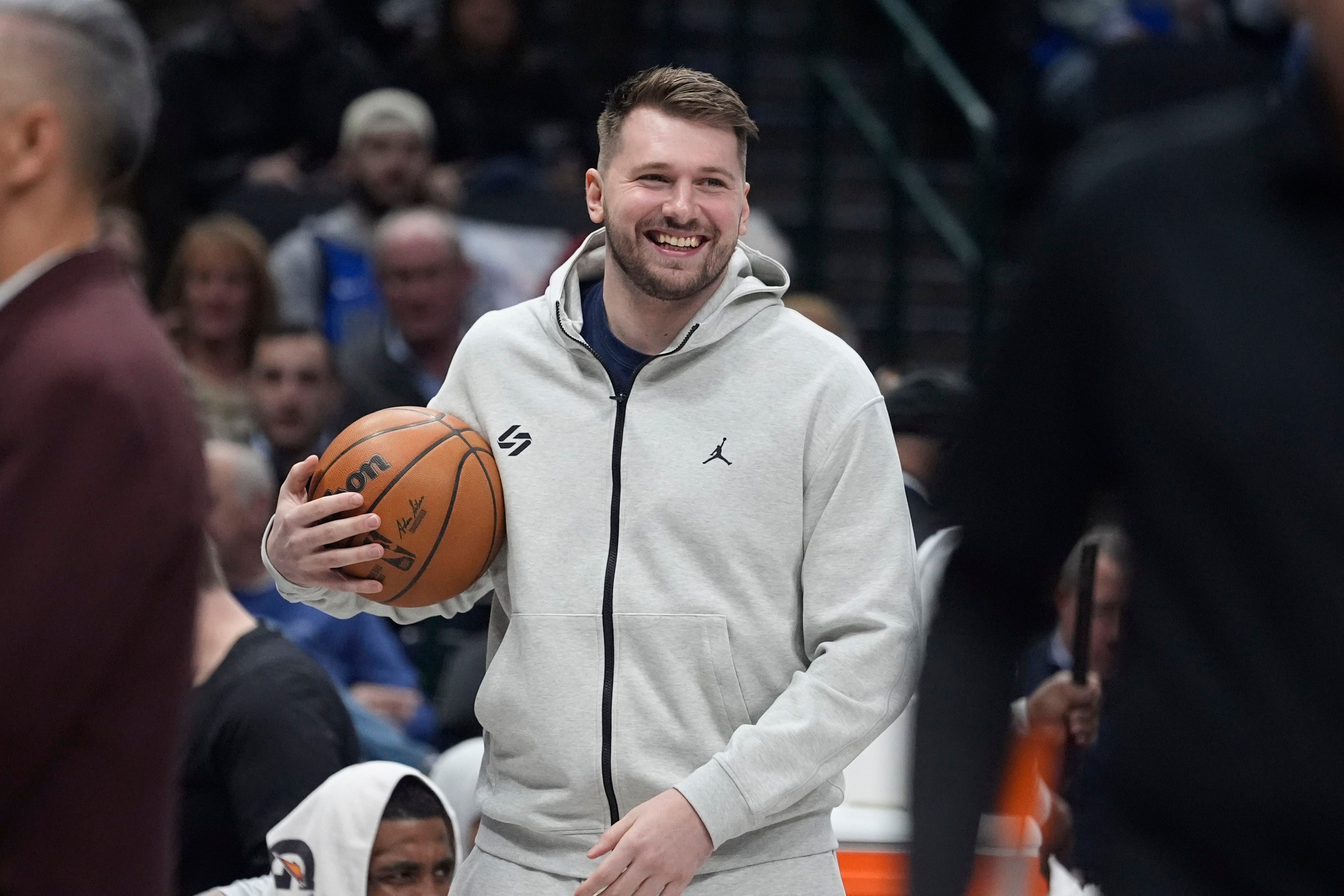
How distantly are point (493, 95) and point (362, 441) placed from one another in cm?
651

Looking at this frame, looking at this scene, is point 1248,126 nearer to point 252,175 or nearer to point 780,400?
point 780,400

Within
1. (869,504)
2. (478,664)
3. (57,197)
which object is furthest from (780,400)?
(478,664)

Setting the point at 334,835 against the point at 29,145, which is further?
the point at 334,835

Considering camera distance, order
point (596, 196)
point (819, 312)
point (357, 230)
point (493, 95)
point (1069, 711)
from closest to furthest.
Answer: point (596, 196) < point (1069, 711) < point (819, 312) < point (357, 230) < point (493, 95)

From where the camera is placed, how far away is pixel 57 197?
2285mm

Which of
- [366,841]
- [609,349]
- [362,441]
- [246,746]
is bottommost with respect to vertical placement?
[366,841]

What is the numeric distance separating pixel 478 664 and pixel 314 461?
8.17ft

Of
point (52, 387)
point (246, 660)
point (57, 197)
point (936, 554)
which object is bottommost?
point (246, 660)

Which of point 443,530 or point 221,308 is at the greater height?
point 443,530

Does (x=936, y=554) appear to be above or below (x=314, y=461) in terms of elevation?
below

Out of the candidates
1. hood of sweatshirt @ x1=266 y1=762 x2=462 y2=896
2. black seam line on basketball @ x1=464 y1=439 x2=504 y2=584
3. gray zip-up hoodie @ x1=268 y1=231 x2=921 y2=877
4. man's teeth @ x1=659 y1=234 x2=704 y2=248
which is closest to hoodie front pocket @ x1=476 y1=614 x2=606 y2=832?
gray zip-up hoodie @ x1=268 y1=231 x2=921 y2=877

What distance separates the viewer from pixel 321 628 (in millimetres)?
6191

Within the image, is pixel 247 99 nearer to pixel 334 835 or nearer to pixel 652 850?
pixel 334 835

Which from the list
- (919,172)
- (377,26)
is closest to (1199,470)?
(919,172)
